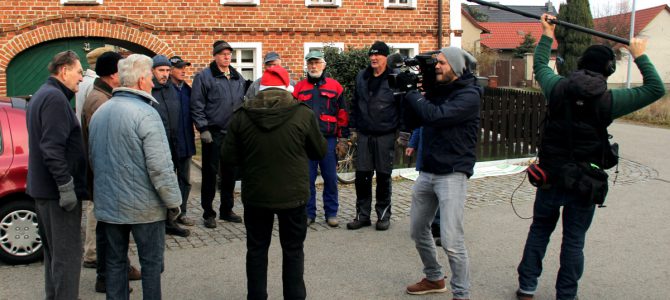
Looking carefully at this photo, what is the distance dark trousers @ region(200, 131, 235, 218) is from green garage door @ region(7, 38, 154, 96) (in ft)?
Answer: 22.0

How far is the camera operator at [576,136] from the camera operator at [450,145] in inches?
21.0

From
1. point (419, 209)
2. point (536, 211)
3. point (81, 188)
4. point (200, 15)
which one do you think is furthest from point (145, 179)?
point (200, 15)

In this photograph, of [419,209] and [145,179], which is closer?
[145,179]

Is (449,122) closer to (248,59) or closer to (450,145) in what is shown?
(450,145)

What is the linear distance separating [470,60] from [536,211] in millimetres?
1205

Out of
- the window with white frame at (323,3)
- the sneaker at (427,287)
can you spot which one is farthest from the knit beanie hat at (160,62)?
the window with white frame at (323,3)

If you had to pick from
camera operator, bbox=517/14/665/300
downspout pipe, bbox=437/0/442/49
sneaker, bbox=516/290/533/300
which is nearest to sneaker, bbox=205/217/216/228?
sneaker, bbox=516/290/533/300

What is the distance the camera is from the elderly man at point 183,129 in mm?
6807

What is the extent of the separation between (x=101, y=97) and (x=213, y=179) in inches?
84.8

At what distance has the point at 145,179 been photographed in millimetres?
4023

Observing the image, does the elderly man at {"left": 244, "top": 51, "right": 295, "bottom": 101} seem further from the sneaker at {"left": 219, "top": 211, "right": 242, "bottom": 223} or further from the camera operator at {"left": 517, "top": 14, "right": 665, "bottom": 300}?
the camera operator at {"left": 517, "top": 14, "right": 665, "bottom": 300}

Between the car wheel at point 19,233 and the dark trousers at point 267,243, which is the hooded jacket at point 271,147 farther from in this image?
the car wheel at point 19,233

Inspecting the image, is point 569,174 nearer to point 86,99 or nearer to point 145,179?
point 145,179

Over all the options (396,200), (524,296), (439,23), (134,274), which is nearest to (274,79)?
(134,274)
